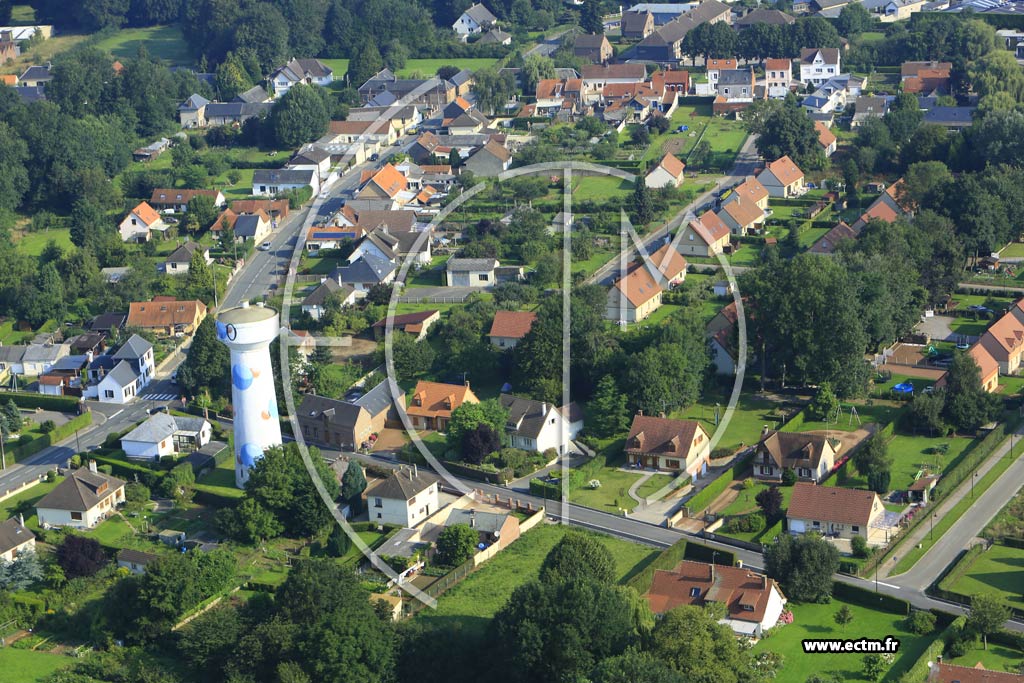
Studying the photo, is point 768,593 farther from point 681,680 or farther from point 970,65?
point 970,65

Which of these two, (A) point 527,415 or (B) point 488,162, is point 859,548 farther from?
(B) point 488,162

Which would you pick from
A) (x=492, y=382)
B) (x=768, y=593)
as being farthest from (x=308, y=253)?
(x=768, y=593)

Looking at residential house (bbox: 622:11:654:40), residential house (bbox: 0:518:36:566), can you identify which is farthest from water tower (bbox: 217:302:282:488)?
residential house (bbox: 622:11:654:40)

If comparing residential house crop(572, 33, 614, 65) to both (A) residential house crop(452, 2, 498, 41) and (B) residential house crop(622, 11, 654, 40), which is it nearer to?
(B) residential house crop(622, 11, 654, 40)

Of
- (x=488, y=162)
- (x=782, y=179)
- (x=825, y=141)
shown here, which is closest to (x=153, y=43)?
(x=488, y=162)

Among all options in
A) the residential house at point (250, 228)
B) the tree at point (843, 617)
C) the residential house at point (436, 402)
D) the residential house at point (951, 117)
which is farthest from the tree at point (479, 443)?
the residential house at point (951, 117)
